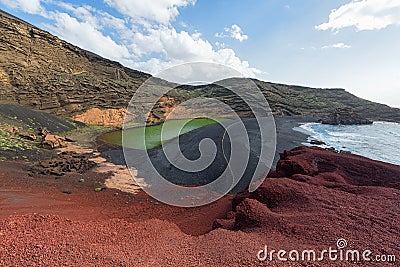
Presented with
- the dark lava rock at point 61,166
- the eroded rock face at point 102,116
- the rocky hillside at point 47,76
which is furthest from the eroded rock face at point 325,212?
the eroded rock face at point 102,116

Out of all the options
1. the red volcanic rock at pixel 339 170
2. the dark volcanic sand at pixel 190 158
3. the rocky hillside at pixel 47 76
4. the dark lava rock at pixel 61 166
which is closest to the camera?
the red volcanic rock at pixel 339 170

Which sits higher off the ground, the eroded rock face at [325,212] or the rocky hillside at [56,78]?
the rocky hillside at [56,78]

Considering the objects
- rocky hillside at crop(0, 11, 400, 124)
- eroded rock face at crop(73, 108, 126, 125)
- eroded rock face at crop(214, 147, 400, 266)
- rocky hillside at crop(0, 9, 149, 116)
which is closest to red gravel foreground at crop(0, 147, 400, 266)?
eroded rock face at crop(214, 147, 400, 266)

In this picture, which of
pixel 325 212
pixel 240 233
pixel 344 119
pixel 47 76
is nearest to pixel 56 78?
pixel 47 76

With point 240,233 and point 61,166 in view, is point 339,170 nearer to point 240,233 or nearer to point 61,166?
point 240,233

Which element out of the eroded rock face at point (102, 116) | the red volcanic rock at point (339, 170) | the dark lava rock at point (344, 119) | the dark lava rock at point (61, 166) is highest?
the dark lava rock at point (344, 119)

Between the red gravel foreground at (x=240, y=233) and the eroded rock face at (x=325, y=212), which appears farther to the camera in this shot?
the eroded rock face at (x=325, y=212)

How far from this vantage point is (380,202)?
5262 mm

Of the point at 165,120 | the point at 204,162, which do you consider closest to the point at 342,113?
the point at 165,120
